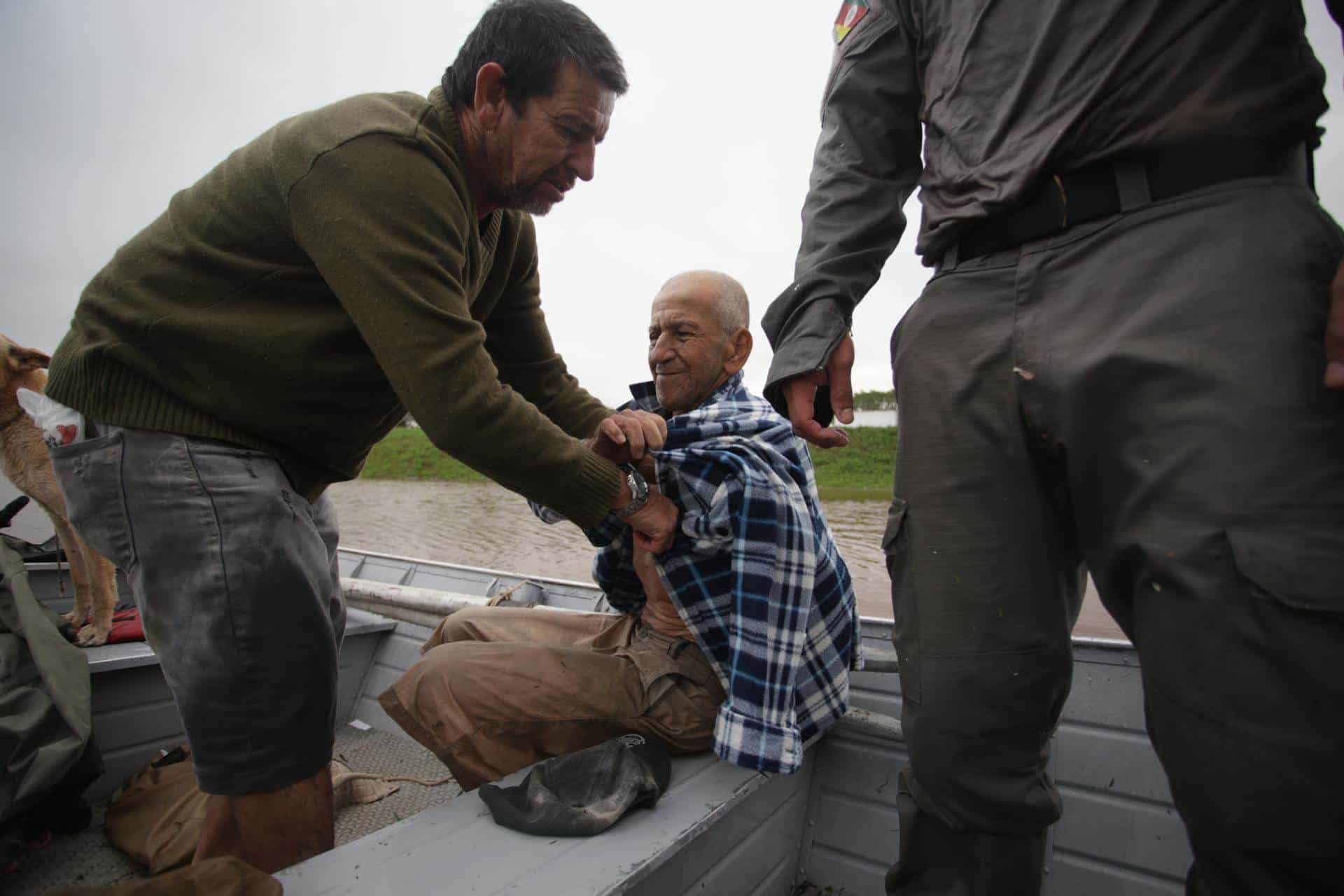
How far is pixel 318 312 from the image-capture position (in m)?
1.29

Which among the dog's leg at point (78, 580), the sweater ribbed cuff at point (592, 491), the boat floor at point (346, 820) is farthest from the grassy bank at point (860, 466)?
A: the sweater ribbed cuff at point (592, 491)

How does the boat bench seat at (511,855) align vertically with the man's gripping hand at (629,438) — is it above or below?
below

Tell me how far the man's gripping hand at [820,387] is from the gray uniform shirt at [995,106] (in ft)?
0.11

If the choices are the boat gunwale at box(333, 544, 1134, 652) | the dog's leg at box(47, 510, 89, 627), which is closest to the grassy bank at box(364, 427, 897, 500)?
the boat gunwale at box(333, 544, 1134, 652)

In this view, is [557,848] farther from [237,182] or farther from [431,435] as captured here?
[237,182]

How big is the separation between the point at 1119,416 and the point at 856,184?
2.19 feet

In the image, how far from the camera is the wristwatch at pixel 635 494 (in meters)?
1.47

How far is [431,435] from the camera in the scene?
1.22m

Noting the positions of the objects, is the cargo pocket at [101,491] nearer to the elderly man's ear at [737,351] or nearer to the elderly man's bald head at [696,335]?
the elderly man's bald head at [696,335]

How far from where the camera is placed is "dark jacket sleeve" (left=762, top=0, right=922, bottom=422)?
1.20 metres

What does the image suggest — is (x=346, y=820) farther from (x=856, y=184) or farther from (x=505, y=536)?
(x=505, y=536)

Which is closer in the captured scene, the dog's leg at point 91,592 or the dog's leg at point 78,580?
the dog's leg at point 91,592

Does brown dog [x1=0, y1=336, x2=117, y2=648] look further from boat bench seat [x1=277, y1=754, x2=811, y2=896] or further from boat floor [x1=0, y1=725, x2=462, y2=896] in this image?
boat bench seat [x1=277, y1=754, x2=811, y2=896]

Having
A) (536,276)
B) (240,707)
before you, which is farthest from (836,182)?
(240,707)
